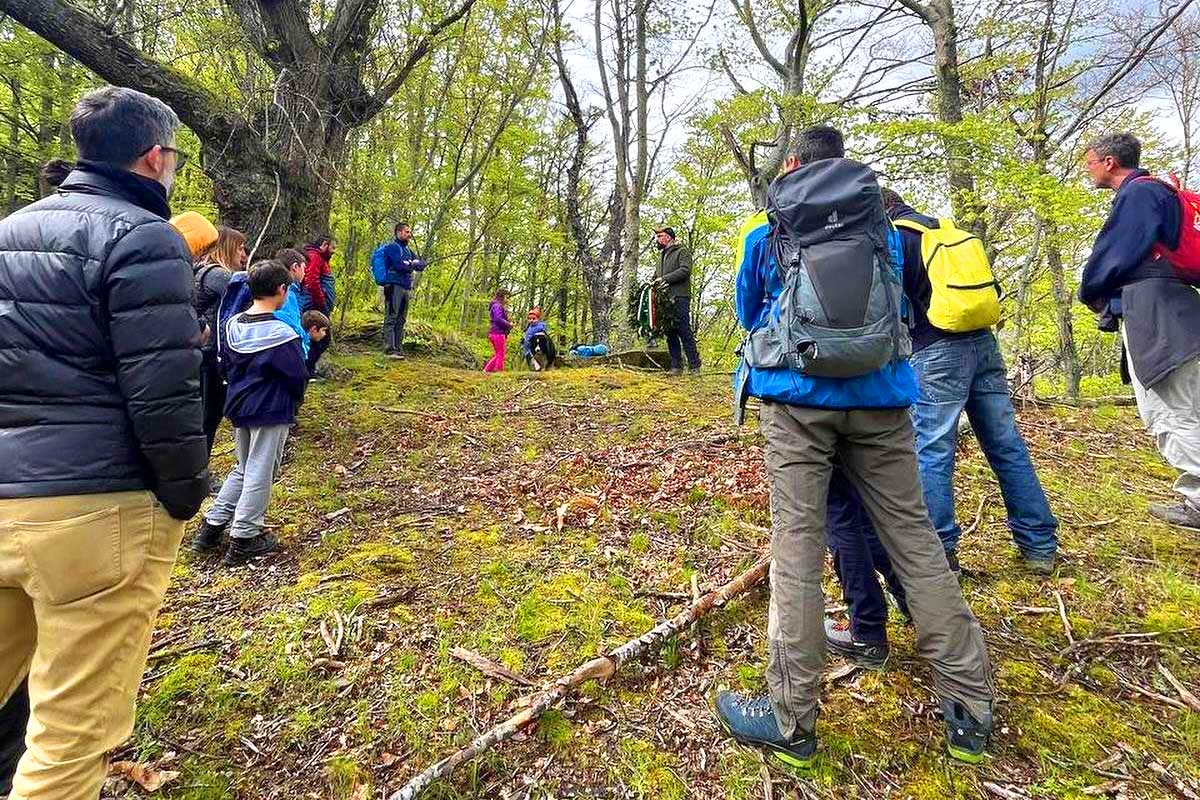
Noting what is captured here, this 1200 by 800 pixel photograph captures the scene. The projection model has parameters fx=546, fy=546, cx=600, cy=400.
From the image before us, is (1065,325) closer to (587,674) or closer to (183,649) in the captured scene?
(587,674)

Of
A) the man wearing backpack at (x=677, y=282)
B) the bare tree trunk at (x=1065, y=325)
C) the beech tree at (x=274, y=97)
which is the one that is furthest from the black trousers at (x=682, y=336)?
the bare tree trunk at (x=1065, y=325)

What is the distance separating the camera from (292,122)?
677cm

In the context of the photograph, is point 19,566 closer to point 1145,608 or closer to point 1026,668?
point 1026,668

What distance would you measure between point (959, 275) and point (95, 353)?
3.95 metres

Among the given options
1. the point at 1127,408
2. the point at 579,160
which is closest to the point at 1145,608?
the point at 1127,408

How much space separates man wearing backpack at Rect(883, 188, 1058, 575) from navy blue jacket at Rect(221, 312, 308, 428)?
4073 mm

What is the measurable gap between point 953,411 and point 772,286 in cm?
164

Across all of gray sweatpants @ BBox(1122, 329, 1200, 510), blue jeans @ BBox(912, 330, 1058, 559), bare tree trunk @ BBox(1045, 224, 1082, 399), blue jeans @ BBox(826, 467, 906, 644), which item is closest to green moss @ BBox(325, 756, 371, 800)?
blue jeans @ BBox(826, 467, 906, 644)

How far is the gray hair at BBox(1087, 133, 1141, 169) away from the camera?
363cm

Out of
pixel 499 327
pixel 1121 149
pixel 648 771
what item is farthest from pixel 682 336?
pixel 648 771

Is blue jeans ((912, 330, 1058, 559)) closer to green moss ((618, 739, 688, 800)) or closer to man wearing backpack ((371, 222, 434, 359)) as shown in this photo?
green moss ((618, 739, 688, 800))

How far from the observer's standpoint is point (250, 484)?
387 centimetres

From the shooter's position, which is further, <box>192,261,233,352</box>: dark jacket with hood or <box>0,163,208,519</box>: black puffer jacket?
<box>192,261,233,352</box>: dark jacket with hood

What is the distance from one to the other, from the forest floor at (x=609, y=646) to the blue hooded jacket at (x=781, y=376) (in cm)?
140
